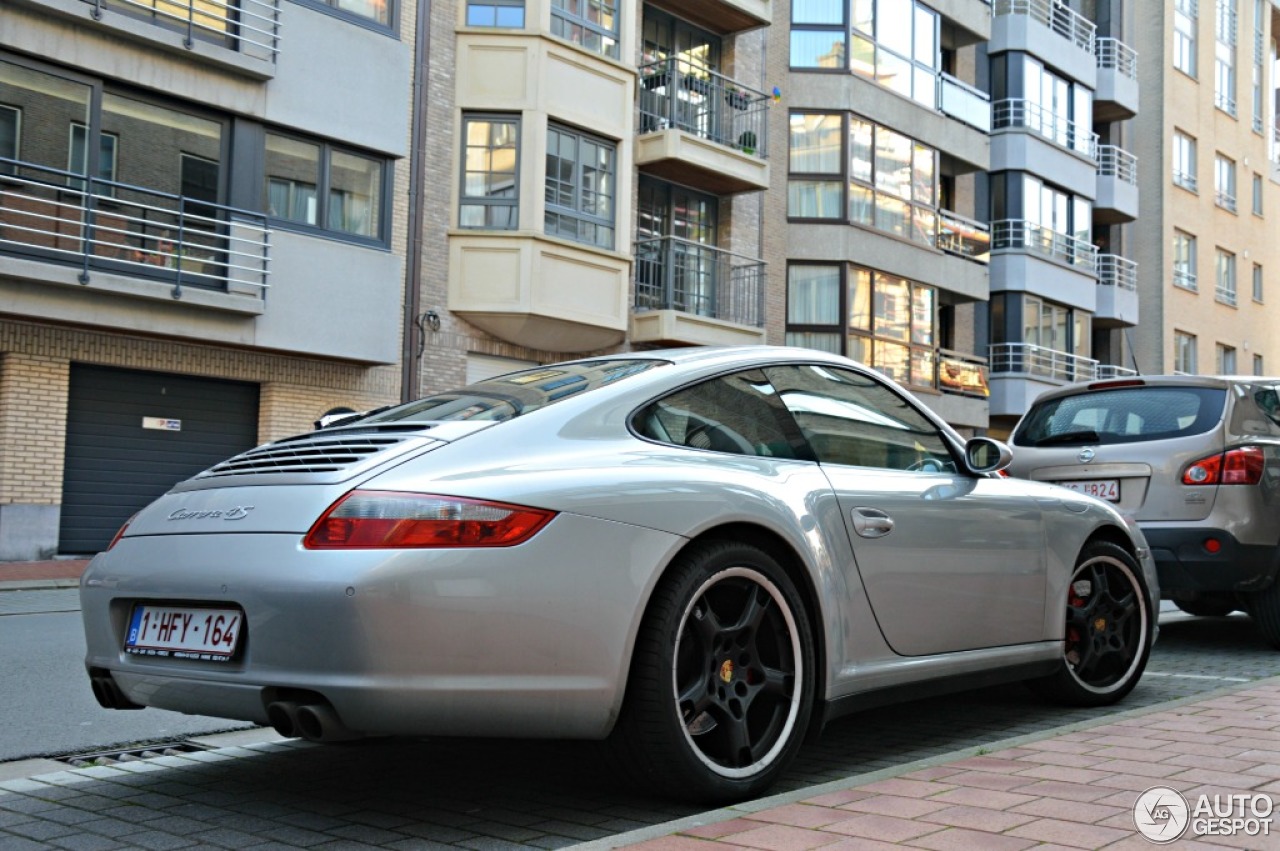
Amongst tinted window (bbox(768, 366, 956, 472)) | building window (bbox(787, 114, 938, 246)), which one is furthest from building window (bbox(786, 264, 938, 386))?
tinted window (bbox(768, 366, 956, 472))

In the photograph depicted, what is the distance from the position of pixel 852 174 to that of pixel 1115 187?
1348 cm

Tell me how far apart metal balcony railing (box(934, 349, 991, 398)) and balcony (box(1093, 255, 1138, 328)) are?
A: 23.8ft

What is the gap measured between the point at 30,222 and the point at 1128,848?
579 inches

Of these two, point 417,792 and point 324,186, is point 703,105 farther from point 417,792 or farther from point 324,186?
point 417,792

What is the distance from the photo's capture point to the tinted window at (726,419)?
4312 millimetres

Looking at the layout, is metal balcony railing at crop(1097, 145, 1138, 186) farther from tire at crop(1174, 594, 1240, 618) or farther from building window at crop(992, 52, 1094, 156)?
tire at crop(1174, 594, 1240, 618)

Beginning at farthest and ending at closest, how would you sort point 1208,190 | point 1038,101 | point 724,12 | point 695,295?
point 1208,190, point 1038,101, point 724,12, point 695,295

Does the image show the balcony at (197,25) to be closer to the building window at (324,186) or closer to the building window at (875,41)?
the building window at (324,186)

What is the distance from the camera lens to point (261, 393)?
700 inches

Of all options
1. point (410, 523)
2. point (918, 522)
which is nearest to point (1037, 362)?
point (918, 522)

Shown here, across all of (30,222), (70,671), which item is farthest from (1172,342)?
(70,671)

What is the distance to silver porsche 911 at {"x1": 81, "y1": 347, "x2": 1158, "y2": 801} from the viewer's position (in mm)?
3521

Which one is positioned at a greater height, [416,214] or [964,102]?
[964,102]

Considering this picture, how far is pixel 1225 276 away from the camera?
144 ft
